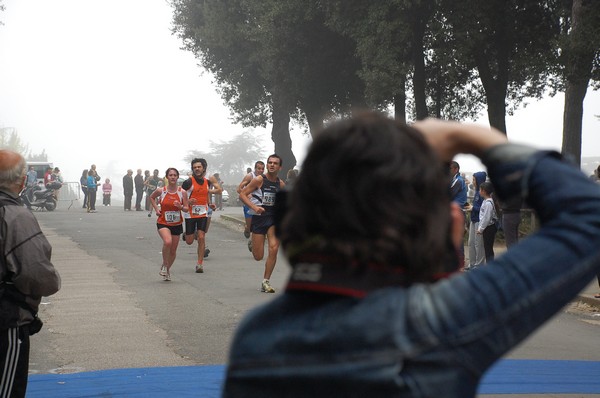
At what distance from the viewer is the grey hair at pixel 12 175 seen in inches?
187

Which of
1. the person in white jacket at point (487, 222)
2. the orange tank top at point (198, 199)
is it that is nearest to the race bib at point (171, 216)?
the orange tank top at point (198, 199)

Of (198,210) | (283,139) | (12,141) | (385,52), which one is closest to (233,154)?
(12,141)

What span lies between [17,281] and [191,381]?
3235mm

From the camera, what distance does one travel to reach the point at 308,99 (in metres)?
37.0

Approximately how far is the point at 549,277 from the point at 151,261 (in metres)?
17.8

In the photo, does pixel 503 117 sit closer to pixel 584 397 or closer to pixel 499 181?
pixel 584 397

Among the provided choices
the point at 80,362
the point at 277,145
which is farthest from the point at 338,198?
the point at 277,145

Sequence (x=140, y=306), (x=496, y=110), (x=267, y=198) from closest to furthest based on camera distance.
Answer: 1. (x=140, y=306)
2. (x=267, y=198)
3. (x=496, y=110)

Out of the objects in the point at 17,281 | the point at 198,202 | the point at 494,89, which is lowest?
the point at 198,202

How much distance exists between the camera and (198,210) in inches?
658

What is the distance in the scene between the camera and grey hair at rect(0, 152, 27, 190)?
4750 mm

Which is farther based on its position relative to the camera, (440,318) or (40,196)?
(40,196)

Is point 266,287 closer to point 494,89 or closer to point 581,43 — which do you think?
point 581,43

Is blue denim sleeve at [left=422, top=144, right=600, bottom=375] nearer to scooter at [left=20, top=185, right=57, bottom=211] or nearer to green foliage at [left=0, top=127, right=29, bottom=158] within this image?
scooter at [left=20, top=185, right=57, bottom=211]
